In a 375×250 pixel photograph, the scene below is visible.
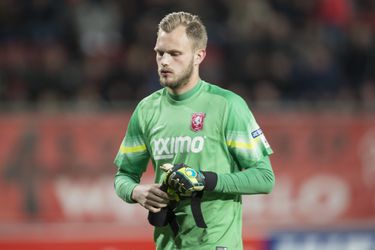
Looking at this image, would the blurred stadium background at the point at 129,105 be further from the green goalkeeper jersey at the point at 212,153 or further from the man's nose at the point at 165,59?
the man's nose at the point at 165,59

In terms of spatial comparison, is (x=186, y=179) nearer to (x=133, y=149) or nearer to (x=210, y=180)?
(x=210, y=180)

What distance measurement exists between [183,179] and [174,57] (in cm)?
77

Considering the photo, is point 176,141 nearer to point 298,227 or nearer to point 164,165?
point 164,165

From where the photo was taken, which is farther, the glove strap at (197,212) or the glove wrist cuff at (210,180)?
the glove strap at (197,212)

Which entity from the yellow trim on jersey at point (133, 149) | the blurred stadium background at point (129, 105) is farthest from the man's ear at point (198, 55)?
the blurred stadium background at point (129, 105)

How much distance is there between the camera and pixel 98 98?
1214 centimetres

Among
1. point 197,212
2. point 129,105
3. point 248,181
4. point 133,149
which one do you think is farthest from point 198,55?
point 129,105

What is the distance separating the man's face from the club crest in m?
0.21

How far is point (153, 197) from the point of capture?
530 cm

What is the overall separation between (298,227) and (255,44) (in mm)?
4738

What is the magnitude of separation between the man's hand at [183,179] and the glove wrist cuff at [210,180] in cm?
3

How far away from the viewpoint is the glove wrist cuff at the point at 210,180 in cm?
518

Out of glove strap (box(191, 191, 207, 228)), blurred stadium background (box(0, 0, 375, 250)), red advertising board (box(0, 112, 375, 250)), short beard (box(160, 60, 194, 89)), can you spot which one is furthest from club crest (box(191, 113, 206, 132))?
red advertising board (box(0, 112, 375, 250))

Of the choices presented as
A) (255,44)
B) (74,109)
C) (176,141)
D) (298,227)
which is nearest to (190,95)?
(176,141)
